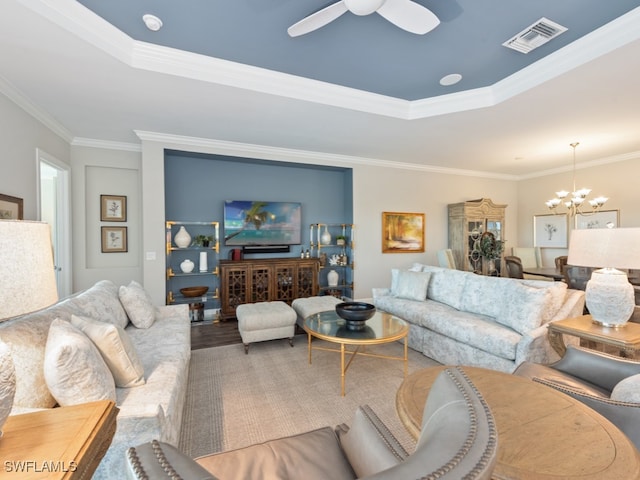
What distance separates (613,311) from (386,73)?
2.73 meters

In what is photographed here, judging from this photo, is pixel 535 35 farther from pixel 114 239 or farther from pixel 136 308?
pixel 114 239

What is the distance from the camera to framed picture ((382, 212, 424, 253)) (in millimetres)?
5660

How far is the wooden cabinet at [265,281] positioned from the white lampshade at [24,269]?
350 cm

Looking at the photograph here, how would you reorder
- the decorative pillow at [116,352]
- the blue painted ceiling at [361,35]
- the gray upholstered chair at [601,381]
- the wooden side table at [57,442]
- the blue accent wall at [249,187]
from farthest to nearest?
the blue accent wall at [249,187] → the blue painted ceiling at [361,35] → the decorative pillow at [116,352] → the gray upholstered chair at [601,381] → the wooden side table at [57,442]

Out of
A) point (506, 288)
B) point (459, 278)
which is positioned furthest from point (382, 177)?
point (506, 288)

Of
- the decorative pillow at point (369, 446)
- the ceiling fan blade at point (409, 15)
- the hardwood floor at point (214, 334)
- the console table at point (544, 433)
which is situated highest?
the ceiling fan blade at point (409, 15)

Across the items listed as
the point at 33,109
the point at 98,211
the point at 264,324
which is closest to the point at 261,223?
the point at 264,324

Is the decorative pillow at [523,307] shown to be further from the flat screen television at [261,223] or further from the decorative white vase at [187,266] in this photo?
the decorative white vase at [187,266]

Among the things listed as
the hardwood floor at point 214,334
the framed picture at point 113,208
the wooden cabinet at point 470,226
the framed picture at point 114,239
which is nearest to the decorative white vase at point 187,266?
the hardwood floor at point 214,334

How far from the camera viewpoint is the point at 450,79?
9.73 feet

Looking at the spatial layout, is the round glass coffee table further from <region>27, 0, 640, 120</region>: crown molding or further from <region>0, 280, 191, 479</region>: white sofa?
<region>27, 0, 640, 120</region>: crown molding

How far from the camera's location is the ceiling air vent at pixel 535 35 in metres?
2.17

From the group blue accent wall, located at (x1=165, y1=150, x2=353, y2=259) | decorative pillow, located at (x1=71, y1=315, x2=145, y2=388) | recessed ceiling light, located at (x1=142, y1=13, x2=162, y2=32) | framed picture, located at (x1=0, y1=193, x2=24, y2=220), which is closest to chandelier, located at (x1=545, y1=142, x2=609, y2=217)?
blue accent wall, located at (x1=165, y1=150, x2=353, y2=259)

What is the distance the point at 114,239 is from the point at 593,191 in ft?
28.3
